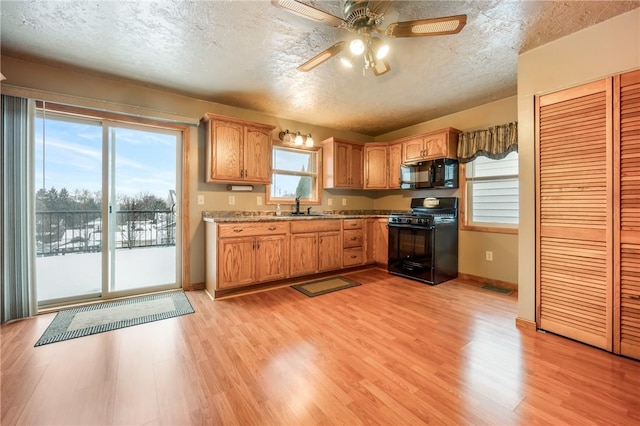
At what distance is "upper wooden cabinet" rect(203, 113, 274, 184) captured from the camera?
129 inches

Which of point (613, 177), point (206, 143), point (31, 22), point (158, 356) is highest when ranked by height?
point (31, 22)

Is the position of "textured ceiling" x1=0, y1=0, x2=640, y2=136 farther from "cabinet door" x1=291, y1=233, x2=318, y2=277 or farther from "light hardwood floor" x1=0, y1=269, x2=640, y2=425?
"light hardwood floor" x1=0, y1=269, x2=640, y2=425

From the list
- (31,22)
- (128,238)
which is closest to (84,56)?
(31,22)

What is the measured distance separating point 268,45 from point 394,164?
9.67ft

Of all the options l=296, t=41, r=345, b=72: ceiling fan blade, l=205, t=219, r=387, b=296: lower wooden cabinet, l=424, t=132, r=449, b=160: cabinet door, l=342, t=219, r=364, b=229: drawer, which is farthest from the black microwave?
l=296, t=41, r=345, b=72: ceiling fan blade

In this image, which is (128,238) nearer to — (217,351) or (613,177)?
(217,351)

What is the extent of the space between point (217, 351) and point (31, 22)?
9.39 ft

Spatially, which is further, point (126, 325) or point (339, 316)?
point (339, 316)

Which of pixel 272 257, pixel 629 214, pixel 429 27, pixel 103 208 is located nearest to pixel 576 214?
pixel 629 214

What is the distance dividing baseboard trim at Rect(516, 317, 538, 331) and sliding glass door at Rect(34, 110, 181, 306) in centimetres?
380

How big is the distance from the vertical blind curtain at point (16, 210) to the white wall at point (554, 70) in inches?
180

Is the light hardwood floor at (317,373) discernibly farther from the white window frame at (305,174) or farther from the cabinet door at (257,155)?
the white window frame at (305,174)

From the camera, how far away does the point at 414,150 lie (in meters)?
4.23

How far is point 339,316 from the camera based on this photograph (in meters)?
2.57
